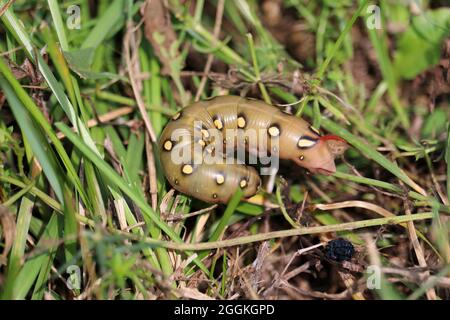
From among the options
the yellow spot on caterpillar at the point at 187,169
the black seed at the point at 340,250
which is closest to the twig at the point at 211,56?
the yellow spot on caterpillar at the point at 187,169

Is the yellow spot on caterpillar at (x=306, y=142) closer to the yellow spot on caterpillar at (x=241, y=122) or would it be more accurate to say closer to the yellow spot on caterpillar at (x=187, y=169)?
the yellow spot on caterpillar at (x=241, y=122)

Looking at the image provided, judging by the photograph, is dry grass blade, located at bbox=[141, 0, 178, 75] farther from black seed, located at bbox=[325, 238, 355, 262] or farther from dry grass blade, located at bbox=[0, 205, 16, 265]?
black seed, located at bbox=[325, 238, 355, 262]

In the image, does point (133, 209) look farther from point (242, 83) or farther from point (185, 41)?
point (185, 41)

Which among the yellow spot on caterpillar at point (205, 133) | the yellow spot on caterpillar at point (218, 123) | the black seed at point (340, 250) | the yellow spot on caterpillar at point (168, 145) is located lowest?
the black seed at point (340, 250)

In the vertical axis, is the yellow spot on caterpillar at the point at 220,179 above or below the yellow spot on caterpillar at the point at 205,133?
below

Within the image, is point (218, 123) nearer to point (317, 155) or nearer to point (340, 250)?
point (317, 155)

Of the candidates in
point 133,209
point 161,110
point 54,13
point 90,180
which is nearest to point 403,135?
point 161,110

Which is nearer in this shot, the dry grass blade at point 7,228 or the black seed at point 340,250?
the dry grass blade at point 7,228

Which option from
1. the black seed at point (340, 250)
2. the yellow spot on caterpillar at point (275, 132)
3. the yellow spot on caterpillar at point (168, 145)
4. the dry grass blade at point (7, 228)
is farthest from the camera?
the yellow spot on caterpillar at point (275, 132)

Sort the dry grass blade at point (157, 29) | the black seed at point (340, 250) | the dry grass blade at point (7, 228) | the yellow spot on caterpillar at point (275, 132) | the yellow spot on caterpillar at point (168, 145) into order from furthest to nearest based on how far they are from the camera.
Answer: the dry grass blade at point (157, 29)
the yellow spot on caterpillar at point (275, 132)
the yellow spot on caterpillar at point (168, 145)
the black seed at point (340, 250)
the dry grass blade at point (7, 228)
